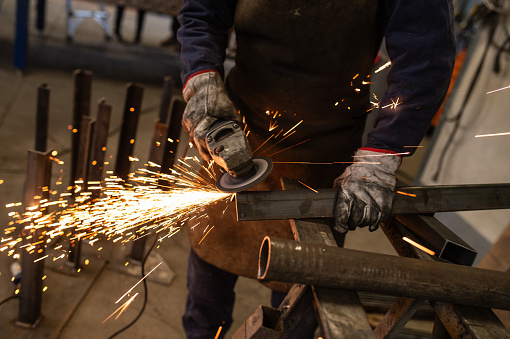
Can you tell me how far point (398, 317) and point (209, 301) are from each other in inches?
40.8

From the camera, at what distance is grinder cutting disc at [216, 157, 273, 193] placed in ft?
4.47

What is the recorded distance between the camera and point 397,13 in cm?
153

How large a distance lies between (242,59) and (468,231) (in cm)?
289

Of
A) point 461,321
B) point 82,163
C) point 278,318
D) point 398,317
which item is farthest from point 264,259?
point 82,163

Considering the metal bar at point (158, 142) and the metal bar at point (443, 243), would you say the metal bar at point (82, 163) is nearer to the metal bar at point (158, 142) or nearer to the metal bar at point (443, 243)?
the metal bar at point (158, 142)

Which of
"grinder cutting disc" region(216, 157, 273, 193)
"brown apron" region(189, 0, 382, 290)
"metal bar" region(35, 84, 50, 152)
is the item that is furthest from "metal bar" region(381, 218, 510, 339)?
"metal bar" region(35, 84, 50, 152)

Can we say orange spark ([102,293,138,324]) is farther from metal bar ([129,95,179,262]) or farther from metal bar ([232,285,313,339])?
metal bar ([232,285,313,339])

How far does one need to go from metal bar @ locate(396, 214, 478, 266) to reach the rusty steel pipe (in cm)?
18

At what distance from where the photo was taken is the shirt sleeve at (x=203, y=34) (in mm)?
1667

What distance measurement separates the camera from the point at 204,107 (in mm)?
1545

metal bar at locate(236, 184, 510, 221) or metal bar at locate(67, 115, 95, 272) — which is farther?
metal bar at locate(67, 115, 95, 272)

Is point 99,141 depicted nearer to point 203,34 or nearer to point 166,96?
point 166,96

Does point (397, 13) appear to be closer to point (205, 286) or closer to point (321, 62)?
point (321, 62)

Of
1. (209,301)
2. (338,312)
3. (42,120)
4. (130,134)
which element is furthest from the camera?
(130,134)
